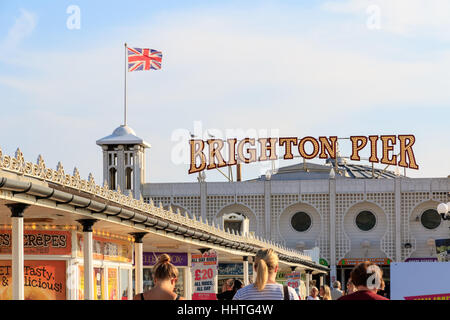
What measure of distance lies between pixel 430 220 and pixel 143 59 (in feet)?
101

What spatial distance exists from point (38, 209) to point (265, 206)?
2295 inches

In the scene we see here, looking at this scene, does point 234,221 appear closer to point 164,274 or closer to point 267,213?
point 267,213

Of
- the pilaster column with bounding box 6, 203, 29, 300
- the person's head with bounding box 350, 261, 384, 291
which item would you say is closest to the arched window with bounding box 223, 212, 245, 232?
the pilaster column with bounding box 6, 203, 29, 300

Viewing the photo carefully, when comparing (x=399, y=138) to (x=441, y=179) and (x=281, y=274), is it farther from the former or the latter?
(x=281, y=274)

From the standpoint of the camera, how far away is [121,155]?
76125mm

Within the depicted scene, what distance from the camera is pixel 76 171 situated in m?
24.2

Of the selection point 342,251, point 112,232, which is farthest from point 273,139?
point 112,232

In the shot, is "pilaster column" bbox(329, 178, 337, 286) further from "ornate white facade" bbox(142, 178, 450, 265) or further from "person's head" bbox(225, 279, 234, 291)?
"person's head" bbox(225, 279, 234, 291)

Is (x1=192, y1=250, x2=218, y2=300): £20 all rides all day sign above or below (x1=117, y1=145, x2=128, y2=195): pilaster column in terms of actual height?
below

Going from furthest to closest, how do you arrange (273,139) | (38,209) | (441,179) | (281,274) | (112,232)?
1. (273,139)
2. (441,179)
3. (281,274)
4. (112,232)
5. (38,209)

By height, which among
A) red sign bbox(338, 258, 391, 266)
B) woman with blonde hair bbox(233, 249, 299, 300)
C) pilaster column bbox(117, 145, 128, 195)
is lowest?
red sign bbox(338, 258, 391, 266)

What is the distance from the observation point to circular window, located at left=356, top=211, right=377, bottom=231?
7969 cm

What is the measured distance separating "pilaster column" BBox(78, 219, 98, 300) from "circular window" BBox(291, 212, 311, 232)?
54911 millimetres
